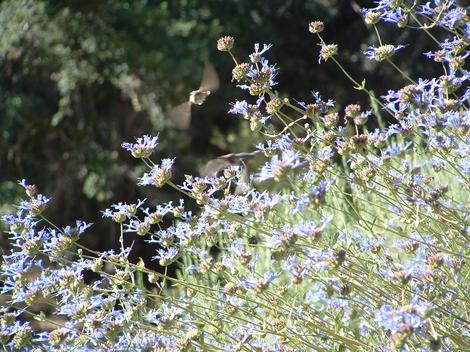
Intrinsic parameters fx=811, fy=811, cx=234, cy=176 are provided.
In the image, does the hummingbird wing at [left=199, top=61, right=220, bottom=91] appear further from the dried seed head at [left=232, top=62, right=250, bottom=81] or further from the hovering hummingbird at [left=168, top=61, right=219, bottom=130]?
the dried seed head at [left=232, top=62, right=250, bottom=81]

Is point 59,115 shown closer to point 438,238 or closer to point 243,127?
point 243,127

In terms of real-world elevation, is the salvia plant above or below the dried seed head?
below

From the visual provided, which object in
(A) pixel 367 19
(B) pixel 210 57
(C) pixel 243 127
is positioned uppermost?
(A) pixel 367 19

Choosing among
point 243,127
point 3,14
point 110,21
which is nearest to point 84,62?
point 110,21

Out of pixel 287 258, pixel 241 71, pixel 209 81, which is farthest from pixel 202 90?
pixel 287 258

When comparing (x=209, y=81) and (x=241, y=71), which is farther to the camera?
(x=209, y=81)

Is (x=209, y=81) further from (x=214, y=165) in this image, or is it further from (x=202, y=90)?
(x=214, y=165)


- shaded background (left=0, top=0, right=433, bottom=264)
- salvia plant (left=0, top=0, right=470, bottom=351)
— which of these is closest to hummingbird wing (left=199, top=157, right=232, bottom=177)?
salvia plant (left=0, top=0, right=470, bottom=351)

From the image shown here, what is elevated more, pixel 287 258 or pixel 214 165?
pixel 287 258
